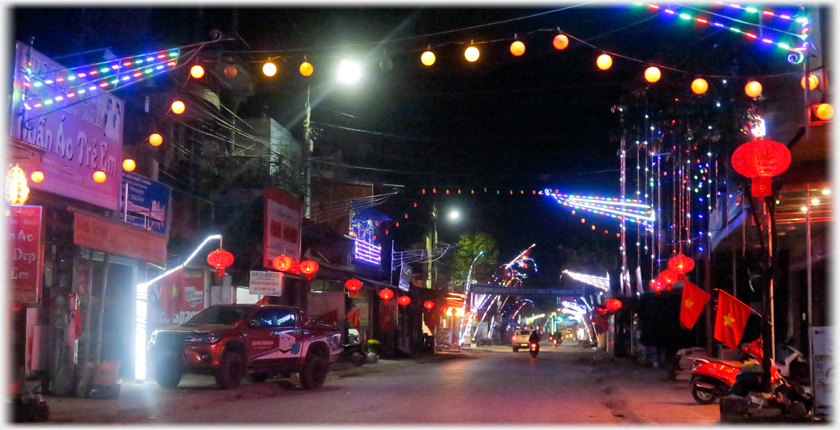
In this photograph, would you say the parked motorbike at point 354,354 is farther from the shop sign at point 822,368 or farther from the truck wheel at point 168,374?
the shop sign at point 822,368

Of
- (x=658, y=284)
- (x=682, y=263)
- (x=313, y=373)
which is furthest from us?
(x=658, y=284)

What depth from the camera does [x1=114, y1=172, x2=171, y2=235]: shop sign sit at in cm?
1922

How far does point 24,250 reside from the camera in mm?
12250

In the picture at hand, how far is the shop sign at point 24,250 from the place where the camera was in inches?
479

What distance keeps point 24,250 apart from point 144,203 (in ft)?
26.7

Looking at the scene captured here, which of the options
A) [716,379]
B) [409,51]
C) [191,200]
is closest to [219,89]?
[191,200]

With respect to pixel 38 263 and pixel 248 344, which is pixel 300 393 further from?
pixel 38 263

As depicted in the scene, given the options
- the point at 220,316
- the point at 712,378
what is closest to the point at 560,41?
the point at 712,378

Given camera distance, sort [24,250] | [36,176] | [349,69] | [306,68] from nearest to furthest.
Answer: [24,250] < [36,176] < [349,69] < [306,68]

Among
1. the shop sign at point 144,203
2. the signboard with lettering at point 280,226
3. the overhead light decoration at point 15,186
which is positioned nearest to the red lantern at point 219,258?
the shop sign at point 144,203

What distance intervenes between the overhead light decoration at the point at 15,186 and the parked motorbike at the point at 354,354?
19835 millimetres

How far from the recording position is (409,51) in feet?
50.2

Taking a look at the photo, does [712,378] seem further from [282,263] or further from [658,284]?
[282,263]

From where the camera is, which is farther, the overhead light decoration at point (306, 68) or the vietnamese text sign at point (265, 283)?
the vietnamese text sign at point (265, 283)
